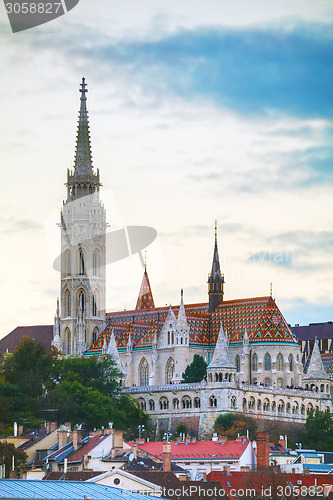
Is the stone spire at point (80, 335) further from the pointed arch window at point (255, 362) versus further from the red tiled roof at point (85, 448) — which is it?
the red tiled roof at point (85, 448)

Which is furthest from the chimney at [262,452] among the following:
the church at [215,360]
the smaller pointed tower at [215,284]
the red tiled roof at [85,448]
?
the smaller pointed tower at [215,284]

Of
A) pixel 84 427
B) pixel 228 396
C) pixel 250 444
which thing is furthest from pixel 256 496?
pixel 228 396

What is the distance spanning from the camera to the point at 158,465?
118875 millimetres

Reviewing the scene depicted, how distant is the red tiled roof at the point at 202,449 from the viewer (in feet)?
432

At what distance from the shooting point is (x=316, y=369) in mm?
183250

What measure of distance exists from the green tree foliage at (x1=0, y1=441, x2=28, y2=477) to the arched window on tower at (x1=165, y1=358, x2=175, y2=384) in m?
61.7

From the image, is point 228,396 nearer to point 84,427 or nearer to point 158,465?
point 84,427

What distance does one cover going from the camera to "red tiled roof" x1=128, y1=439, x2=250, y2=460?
432 feet

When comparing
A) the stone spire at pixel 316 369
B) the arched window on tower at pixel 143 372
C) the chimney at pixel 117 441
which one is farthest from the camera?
the arched window on tower at pixel 143 372

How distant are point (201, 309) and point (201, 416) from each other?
90.7ft

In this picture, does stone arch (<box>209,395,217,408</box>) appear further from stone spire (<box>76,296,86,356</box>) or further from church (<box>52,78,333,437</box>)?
stone spire (<box>76,296,86,356</box>)

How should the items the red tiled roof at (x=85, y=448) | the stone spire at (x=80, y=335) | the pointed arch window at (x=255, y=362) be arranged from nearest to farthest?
the red tiled roof at (x=85, y=448) → the pointed arch window at (x=255, y=362) → the stone spire at (x=80, y=335)

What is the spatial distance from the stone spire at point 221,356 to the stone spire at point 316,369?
12.5 metres

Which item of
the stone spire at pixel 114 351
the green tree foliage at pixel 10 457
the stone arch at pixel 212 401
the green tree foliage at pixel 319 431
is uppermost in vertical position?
the stone spire at pixel 114 351
